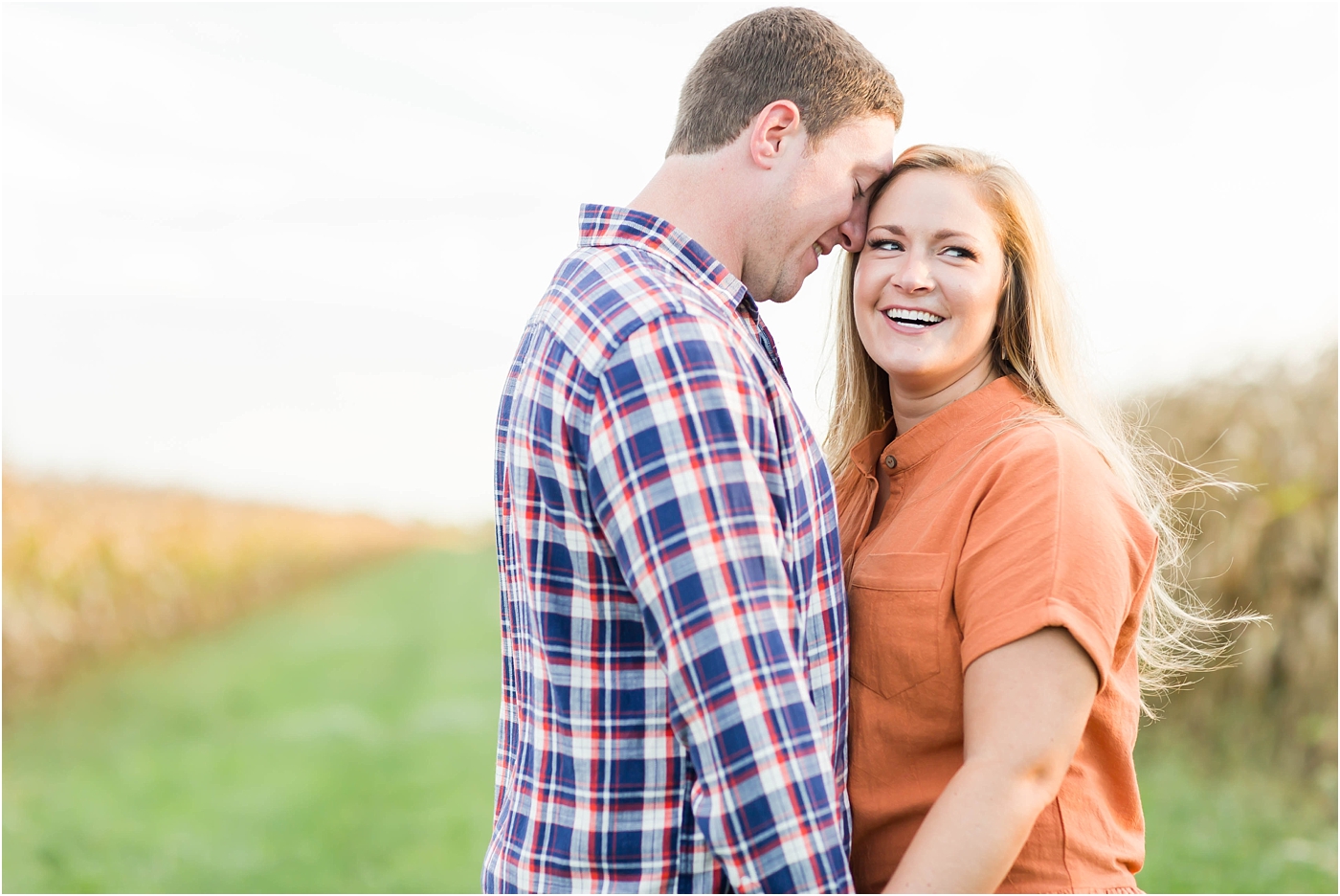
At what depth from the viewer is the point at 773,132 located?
1.68m

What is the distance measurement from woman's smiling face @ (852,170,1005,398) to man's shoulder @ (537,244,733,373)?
19.8 inches

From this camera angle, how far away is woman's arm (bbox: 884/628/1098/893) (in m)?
1.36

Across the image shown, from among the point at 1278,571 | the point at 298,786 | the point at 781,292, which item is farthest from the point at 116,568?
the point at 1278,571

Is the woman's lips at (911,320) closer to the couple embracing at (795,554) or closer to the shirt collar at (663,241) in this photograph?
the couple embracing at (795,554)

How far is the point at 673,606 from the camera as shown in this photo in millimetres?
1220

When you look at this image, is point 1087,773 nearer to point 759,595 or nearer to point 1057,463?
point 1057,463

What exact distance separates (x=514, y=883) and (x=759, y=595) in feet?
2.00

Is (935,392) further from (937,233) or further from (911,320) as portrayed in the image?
(937,233)

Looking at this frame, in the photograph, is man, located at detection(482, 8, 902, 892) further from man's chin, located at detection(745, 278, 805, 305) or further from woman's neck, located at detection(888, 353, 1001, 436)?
woman's neck, located at detection(888, 353, 1001, 436)

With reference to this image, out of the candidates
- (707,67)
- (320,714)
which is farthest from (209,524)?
(707,67)

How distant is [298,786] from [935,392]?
5885mm

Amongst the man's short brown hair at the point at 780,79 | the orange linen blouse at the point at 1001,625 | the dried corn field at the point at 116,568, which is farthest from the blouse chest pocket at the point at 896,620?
the dried corn field at the point at 116,568

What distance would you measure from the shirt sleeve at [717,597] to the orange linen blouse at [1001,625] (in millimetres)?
351

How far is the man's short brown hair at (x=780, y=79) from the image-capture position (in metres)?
1.68
